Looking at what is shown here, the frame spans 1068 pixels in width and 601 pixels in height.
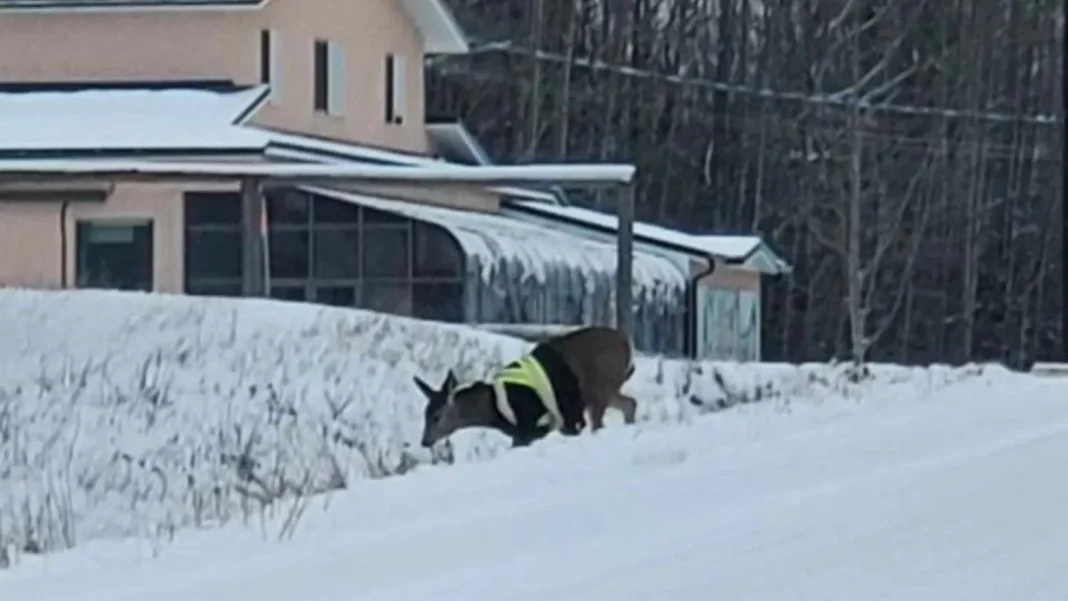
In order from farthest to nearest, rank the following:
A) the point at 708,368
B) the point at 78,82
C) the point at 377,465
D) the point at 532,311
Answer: the point at 78,82
the point at 532,311
the point at 708,368
the point at 377,465

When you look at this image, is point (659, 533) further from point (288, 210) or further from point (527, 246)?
point (288, 210)

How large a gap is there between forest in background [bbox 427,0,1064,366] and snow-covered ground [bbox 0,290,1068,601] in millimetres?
33661

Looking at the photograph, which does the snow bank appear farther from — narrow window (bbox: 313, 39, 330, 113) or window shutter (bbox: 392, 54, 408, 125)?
window shutter (bbox: 392, 54, 408, 125)

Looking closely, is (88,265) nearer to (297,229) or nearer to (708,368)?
(297,229)

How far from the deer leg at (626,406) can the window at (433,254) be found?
56.8ft

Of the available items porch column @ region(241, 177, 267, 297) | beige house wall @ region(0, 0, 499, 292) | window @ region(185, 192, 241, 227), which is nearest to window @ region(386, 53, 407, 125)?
beige house wall @ region(0, 0, 499, 292)

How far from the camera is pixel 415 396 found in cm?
1702

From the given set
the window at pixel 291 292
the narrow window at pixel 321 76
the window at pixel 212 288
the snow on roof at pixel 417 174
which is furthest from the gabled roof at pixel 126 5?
the snow on roof at pixel 417 174

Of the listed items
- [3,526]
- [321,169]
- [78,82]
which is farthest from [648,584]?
[78,82]

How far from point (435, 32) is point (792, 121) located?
628 inches

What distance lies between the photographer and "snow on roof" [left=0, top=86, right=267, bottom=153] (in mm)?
32250

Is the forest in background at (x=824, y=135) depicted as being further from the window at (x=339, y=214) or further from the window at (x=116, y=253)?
the window at (x=116, y=253)

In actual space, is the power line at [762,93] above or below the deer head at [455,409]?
above

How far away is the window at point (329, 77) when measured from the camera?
37.8m
